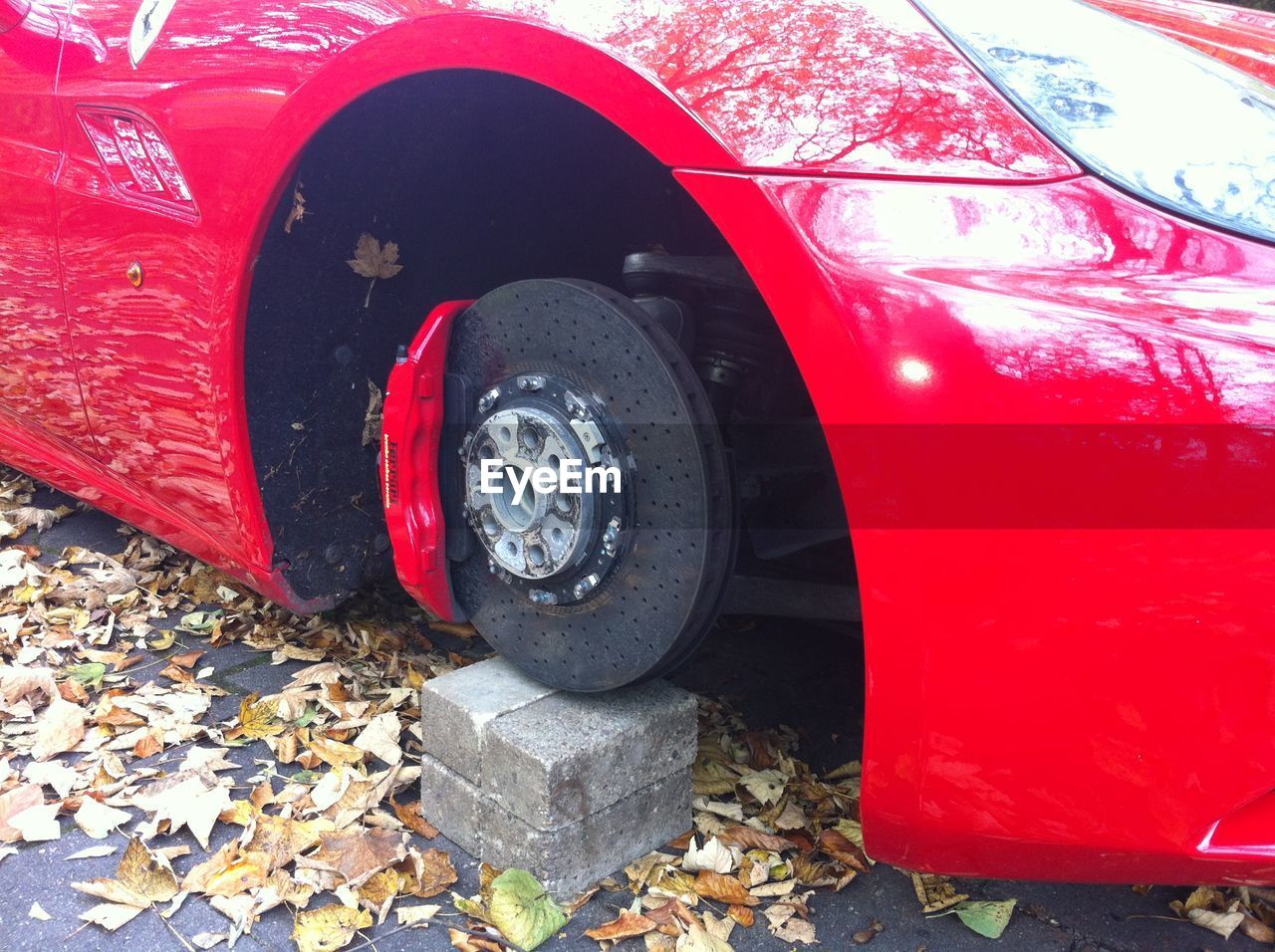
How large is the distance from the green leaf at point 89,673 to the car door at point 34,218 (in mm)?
457

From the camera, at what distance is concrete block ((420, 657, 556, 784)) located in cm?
161

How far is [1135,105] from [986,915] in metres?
1.13

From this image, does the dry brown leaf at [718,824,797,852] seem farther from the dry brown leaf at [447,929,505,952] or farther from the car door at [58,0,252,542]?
the car door at [58,0,252,542]

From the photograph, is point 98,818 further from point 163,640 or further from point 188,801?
point 163,640

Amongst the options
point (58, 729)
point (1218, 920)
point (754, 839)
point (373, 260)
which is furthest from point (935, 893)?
point (58, 729)

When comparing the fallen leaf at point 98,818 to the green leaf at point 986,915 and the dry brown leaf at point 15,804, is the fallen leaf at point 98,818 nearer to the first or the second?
the dry brown leaf at point 15,804

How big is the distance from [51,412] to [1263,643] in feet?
7.49

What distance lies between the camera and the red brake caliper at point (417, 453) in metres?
1.69

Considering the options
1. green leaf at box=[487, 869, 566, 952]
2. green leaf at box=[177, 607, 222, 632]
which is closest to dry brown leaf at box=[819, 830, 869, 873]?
green leaf at box=[487, 869, 566, 952]

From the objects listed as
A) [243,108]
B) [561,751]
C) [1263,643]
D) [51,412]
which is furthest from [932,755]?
[51,412]

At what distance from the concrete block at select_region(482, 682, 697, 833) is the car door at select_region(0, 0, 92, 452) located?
1.23 meters

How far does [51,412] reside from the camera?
2275 mm

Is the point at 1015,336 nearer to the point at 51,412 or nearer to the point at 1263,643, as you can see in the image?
the point at 1263,643

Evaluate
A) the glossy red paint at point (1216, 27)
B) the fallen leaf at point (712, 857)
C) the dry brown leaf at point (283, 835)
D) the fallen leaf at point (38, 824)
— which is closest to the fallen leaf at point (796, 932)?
the fallen leaf at point (712, 857)
